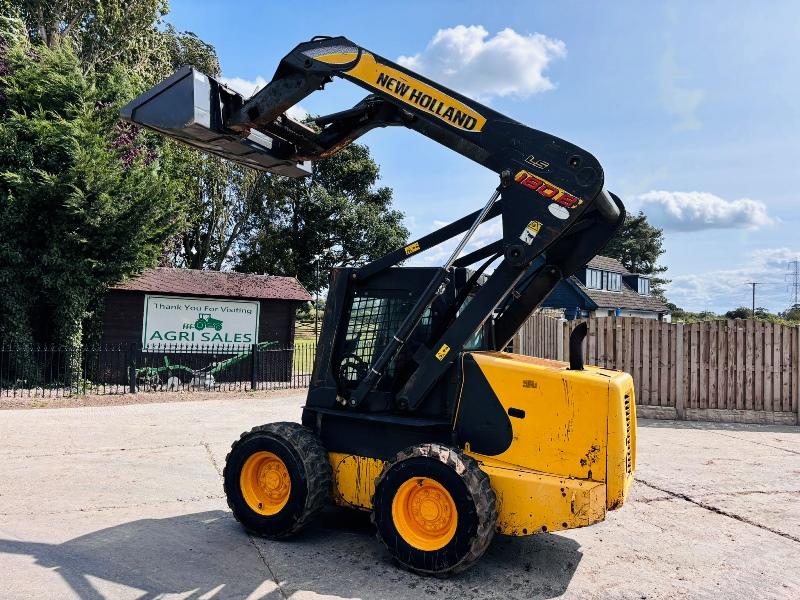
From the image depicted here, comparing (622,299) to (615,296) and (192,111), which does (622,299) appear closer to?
(615,296)

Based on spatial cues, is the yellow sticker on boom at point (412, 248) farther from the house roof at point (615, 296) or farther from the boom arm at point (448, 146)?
the house roof at point (615, 296)

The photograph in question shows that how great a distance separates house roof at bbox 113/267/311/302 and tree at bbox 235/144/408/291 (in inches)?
459

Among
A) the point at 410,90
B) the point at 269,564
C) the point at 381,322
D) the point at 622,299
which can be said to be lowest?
the point at 269,564

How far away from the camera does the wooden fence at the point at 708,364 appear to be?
11.3 m

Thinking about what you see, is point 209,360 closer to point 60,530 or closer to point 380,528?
point 60,530

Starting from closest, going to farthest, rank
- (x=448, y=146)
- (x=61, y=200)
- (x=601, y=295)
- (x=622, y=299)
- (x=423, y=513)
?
(x=423, y=513)
(x=448, y=146)
(x=61, y=200)
(x=601, y=295)
(x=622, y=299)

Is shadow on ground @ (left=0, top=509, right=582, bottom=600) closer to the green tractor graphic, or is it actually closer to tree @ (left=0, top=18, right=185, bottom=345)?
tree @ (left=0, top=18, right=185, bottom=345)

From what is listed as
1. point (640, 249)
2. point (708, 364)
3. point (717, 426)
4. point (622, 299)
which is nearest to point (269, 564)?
point (717, 426)

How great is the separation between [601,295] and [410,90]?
42.2 metres

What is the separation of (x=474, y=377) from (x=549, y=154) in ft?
5.77

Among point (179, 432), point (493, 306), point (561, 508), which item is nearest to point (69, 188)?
point (179, 432)

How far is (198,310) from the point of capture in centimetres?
1764

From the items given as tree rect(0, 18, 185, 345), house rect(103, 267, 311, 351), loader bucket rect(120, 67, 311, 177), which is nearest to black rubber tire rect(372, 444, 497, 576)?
loader bucket rect(120, 67, 311, 177)

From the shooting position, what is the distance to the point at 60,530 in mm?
5148
